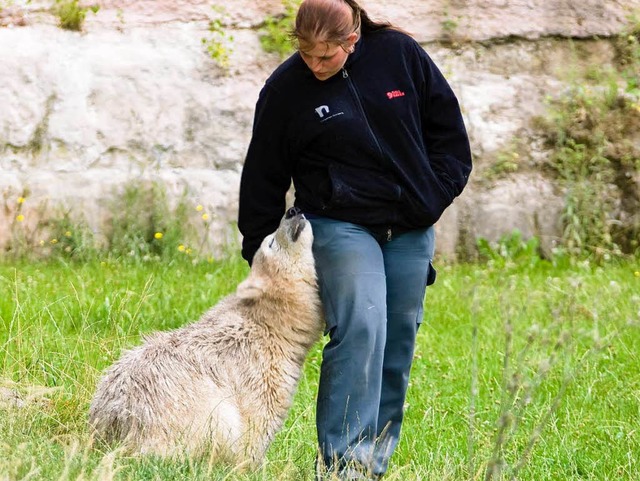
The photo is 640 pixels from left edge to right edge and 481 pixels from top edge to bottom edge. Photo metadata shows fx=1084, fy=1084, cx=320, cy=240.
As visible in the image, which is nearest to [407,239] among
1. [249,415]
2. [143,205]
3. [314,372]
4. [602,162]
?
[249,415]

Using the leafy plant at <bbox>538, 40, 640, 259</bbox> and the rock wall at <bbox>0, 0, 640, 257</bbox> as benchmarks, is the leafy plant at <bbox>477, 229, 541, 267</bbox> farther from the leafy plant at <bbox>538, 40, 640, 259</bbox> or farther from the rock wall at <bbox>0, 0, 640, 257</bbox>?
the leafy plant at <bbox>538, 40, 640, 259</bbox>

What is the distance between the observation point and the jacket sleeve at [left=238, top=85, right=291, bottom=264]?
498 centimetres

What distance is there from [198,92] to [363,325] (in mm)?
5964

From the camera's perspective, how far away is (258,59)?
1055 cm

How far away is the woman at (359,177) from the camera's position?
481 centimetres

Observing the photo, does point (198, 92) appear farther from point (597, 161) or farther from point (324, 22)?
point (324, 22)

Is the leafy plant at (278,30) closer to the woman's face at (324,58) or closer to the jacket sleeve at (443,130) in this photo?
the jacket sleeve at (443,130)

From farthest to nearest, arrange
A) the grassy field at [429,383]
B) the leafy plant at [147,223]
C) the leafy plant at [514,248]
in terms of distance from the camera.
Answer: the leafy plant at [514,248], the leafy plant at [147,223], the grassy field at [429,383]

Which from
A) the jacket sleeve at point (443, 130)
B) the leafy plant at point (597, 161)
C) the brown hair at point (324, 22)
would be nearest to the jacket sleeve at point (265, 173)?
the brown hair at point (324, 22)

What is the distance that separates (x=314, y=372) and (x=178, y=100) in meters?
3.95

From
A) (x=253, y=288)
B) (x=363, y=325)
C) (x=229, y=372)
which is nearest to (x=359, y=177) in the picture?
(x=363, y=325)

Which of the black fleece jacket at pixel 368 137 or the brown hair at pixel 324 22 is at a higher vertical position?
the brown hair at pixel 324 22

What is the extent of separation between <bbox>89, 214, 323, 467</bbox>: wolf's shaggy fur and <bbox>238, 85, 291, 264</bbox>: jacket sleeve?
11 cm

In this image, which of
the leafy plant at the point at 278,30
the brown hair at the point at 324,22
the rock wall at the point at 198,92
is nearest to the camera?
the brown hair at the point at 324,22
